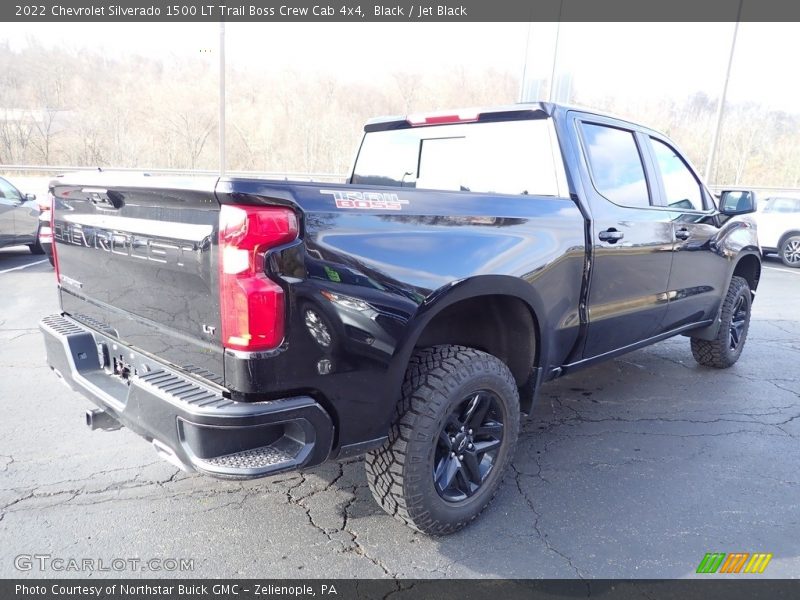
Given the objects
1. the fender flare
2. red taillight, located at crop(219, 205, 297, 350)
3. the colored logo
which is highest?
red taillight, located at crop(219, 205, 297, 350)

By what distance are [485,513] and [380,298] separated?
135 centimetres

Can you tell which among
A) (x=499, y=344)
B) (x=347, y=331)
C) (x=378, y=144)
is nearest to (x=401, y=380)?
(x=347, y=331)

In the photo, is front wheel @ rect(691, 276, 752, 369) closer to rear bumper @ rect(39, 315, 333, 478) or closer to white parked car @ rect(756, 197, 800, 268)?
rear bumper @ rect(39, 315, 333, 478)

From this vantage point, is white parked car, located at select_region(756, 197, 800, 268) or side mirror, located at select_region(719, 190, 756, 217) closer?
side mirror, located at select_region(719, 190, 756, 217)

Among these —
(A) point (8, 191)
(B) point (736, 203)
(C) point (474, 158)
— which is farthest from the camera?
(A) point (8, 191)

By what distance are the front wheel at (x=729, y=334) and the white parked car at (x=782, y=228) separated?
860 centimetres

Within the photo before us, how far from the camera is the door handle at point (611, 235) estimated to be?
3195 millimetres

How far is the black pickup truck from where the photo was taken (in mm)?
1901

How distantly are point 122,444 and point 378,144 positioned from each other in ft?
8.67

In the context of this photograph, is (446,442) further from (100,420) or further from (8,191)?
(8,191)

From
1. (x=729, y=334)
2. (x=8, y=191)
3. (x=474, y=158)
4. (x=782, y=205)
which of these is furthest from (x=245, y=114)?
(x=474, y=158)

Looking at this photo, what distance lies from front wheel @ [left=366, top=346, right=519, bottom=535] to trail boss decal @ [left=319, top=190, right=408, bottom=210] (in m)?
0.72

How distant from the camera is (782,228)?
12.4m

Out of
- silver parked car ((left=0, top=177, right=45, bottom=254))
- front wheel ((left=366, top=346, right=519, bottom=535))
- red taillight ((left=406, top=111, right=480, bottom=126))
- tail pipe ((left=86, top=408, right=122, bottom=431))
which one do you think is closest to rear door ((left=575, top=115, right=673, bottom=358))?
red taillight ((left=406, top=111, right=480, bottom=126))
